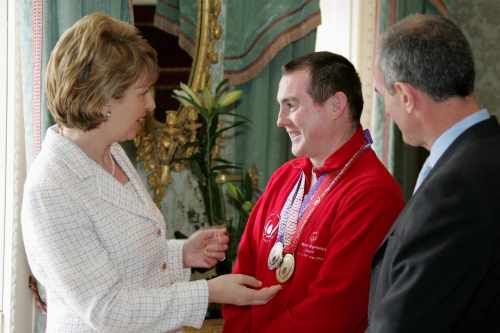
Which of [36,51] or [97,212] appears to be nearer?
[97,212]

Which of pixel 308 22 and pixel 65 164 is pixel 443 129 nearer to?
pixel 65 164

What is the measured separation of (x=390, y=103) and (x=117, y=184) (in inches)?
31.0

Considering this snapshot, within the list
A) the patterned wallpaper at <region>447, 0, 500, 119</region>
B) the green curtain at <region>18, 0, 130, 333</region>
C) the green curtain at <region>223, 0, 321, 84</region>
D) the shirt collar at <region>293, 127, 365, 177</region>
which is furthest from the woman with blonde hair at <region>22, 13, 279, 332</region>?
the patterned wallpaper at <region>447, 0, 500, 119</region>

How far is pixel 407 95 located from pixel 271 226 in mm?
875

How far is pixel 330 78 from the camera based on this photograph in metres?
2.35

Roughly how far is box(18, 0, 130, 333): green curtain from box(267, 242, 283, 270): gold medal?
4.46ft

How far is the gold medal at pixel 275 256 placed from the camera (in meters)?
2.34

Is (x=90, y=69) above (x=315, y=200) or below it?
above

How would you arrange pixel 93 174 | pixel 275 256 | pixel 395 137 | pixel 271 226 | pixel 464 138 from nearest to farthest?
1. pixel 464 138
2. pixel 93 174
3. pixel 275 256
4. pixel 271 226
5. pixel 395 137

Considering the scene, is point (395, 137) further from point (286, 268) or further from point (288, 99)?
point (286, 268)

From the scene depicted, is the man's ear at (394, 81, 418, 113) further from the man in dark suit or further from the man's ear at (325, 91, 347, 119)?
the man's ear at (325, 91, 347, 119)

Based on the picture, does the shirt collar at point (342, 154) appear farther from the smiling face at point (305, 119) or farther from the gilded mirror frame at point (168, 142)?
the gilded mirror frame at point (168, 142)

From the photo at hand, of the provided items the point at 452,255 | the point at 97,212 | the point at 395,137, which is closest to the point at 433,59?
the point at 452,255

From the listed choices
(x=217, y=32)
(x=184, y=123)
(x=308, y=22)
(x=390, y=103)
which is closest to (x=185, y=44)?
(x=217, y=32)
